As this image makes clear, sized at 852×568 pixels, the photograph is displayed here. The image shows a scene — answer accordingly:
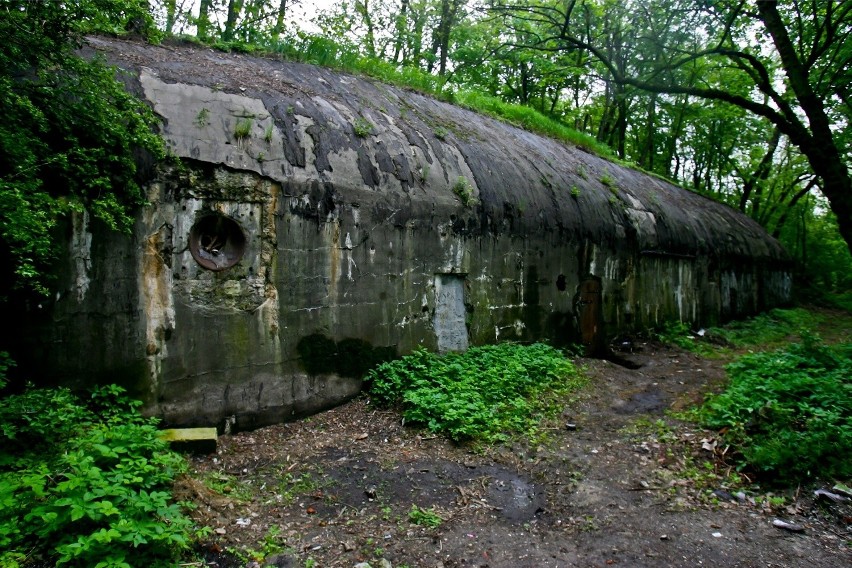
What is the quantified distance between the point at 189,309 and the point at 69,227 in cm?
115

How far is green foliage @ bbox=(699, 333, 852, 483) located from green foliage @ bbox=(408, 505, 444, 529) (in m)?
2.82

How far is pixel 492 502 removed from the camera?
4.23m

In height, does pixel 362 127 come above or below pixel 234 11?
below

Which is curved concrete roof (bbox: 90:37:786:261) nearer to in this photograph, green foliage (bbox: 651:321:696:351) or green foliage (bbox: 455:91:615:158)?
green foliage (bbox: 455:91:615:158)

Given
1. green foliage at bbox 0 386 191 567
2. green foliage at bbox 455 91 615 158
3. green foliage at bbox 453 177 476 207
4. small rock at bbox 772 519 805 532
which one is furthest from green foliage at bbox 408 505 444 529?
green foliage at bbox 455 91 615 158

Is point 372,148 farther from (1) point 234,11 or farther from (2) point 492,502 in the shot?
(1) point 234,11

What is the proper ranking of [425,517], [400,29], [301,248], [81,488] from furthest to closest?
[400,29] < [301,248] < [425,517] < [81,488]

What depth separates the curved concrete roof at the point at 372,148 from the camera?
5.29 m

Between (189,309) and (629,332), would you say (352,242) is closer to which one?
(189,309)

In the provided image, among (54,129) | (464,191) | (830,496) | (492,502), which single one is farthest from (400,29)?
(830,496)

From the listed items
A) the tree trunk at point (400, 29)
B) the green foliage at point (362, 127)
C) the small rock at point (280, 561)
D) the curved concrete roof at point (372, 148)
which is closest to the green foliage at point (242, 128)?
the curved concrete roof at point (372, 148)

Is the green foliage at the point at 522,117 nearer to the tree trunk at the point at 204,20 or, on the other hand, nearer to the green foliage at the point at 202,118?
the tree trunk at the point at 204,20

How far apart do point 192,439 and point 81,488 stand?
146 centimetres

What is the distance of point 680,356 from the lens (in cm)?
973
